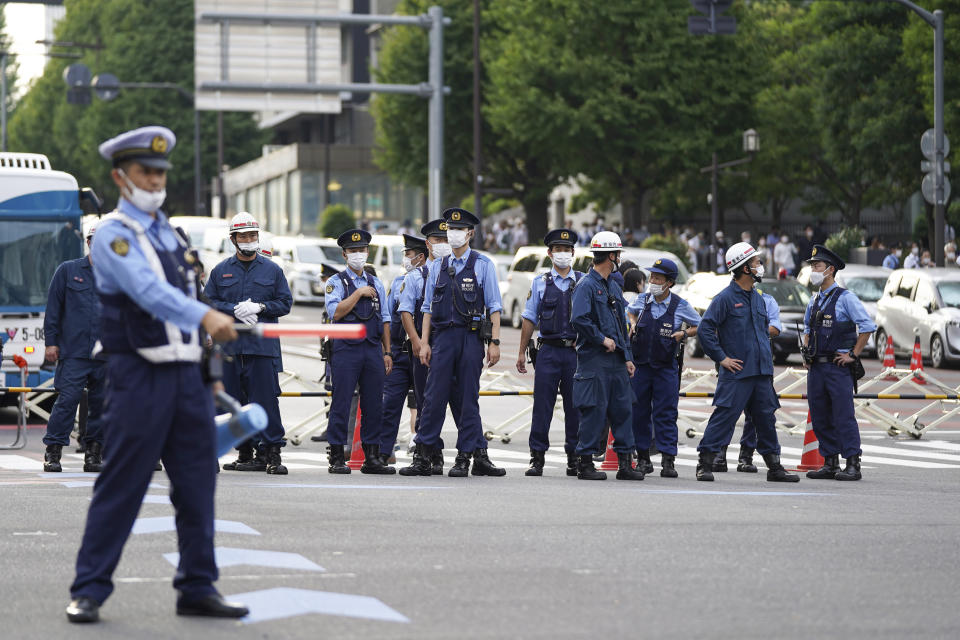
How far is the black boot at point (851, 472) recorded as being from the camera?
13.6 metres

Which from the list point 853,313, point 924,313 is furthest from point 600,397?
point 924,313

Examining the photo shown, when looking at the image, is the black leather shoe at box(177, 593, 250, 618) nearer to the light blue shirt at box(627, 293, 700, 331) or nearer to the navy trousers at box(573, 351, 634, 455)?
the navy trousers at box(573, 351, 634, 455)

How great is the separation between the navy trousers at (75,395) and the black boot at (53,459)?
0.05 m

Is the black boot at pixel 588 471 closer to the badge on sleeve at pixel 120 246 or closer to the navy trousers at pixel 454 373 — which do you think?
the navy trousers at pixel 454 373

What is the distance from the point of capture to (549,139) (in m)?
A: 52.1

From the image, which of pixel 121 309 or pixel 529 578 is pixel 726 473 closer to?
pixel 529 578

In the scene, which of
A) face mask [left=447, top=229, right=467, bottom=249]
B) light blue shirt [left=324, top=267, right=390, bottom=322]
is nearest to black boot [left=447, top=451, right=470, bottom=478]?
light blue shirt [left=324, top=267, right=390, bottom=322]

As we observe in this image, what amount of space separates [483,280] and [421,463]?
4.88 ft

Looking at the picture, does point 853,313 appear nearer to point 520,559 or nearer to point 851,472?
point 851,472

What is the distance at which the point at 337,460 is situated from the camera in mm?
13375

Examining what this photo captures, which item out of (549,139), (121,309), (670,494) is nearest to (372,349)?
(670,494)

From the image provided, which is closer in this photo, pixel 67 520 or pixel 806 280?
pixel 67 520

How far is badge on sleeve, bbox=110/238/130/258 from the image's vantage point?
6.80 metres

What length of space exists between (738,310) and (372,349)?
280 cm
